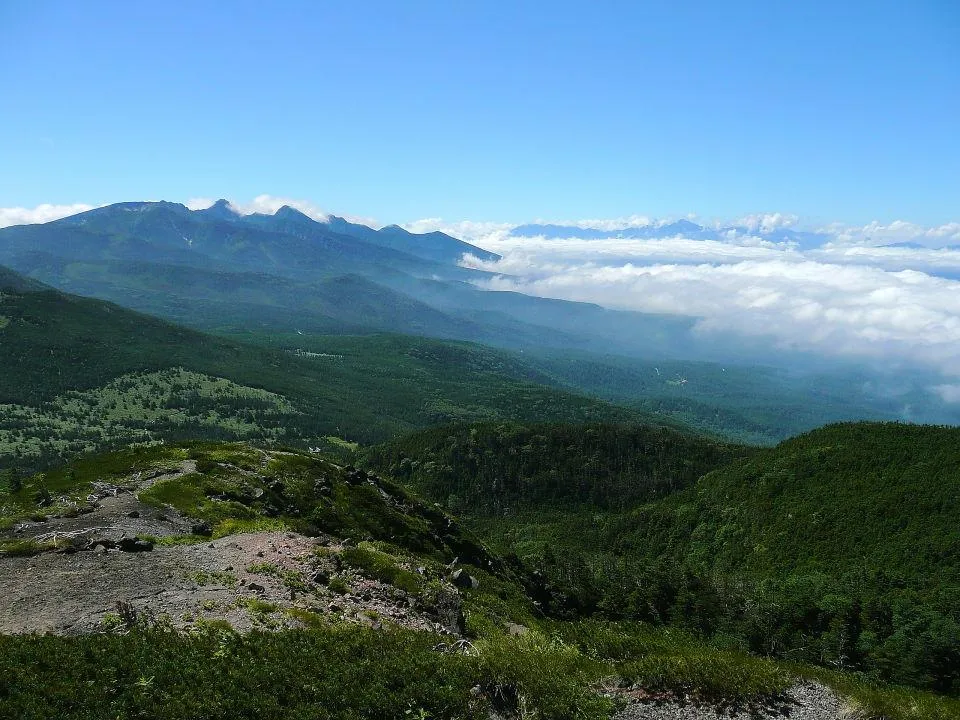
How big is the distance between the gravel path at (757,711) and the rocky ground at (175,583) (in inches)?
603

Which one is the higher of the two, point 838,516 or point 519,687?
point 519,687

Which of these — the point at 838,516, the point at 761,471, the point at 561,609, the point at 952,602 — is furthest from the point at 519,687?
the point at 761,471

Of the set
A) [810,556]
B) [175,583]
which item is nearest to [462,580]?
[175,583]

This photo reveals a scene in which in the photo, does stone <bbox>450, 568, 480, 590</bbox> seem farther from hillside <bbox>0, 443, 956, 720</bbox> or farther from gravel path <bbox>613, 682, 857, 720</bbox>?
gravel path <bbox>613, 682, 857, 720</bbox>

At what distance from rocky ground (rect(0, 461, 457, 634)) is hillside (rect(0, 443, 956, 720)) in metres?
0.15

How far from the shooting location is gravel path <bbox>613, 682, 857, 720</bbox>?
29438 mm

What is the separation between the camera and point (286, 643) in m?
30.0

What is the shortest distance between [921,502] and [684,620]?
8438 centimetres

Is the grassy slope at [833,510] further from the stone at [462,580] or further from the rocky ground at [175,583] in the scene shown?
the rocky ground at [175,583]

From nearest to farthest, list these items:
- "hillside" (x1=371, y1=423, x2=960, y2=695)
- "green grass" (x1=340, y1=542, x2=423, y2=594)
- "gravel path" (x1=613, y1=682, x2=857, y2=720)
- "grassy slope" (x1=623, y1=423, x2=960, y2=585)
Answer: "gravel path" (x1=613, y1=682, x2=857, y2=720) < "green grass" (x1=340, y1=542, x2=423, y2=594) < "hillside" (x1=371, y1=423, x2=960, y2=695) < "grassy slope" (x1=623, y1=423, x2=960, y2=585)

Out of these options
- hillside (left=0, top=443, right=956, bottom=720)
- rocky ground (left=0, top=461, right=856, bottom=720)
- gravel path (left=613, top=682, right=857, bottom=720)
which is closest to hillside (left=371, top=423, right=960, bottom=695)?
hillside (left=0, top=443, right=956, bottom=720)

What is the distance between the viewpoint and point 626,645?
4116 cm

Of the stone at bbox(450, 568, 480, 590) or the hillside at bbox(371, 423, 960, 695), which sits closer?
the stone at bbox(450, 568, 480, 590)

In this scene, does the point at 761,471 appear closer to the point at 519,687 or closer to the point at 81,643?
the point at 519,687
